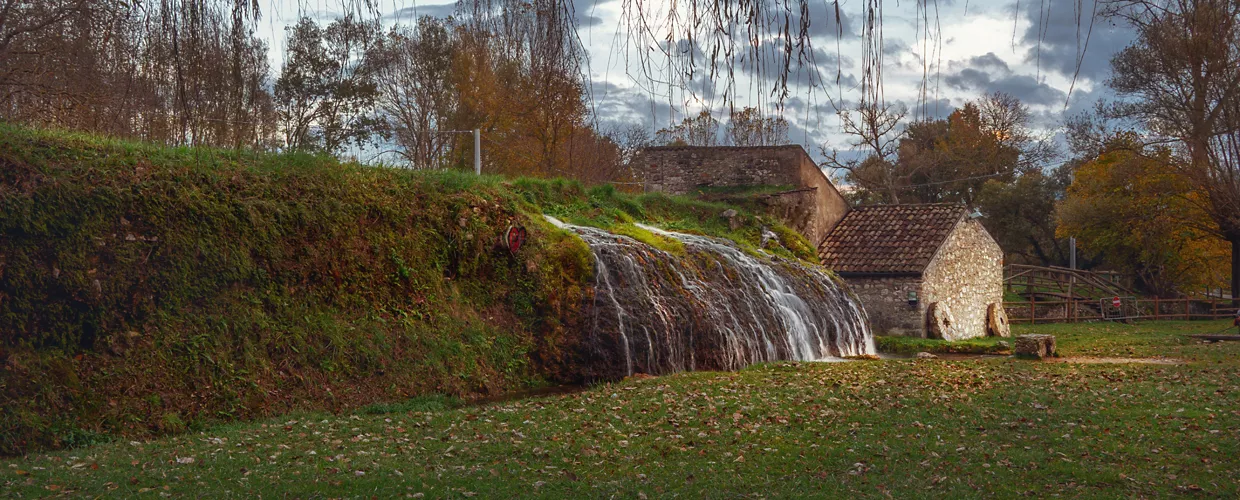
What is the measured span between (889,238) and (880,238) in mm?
Result: 282

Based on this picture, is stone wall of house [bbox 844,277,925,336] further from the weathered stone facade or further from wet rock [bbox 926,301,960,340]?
wet rock [bbox 926,301,960,340]

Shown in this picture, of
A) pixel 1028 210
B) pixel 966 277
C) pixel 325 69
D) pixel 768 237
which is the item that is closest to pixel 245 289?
pixel 325 69

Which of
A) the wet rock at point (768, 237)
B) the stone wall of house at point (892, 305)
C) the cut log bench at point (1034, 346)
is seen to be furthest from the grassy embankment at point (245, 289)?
the stone wall of house at point (892, 305)

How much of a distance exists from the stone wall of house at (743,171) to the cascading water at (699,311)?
7829mm

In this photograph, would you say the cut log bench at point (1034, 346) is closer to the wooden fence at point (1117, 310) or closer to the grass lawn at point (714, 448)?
the grass lawn at point (714, 448)

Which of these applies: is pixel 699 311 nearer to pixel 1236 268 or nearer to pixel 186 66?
pixel 186 66

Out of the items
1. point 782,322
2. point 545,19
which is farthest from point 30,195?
point 782,322

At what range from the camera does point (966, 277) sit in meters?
26.3

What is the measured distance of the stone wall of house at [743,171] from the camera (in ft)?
85.1

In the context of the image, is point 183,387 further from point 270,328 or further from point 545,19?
point 545,19

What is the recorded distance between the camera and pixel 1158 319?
116 ft

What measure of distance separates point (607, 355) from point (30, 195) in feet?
23.3

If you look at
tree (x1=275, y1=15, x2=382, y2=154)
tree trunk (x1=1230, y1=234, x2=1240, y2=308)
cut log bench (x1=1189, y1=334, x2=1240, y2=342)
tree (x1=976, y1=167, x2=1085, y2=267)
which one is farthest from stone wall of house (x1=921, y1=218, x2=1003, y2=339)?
tree (x1=275, y1=15, x2=382, y2=154)

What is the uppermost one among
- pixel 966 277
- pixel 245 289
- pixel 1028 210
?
pixel 1028 210
